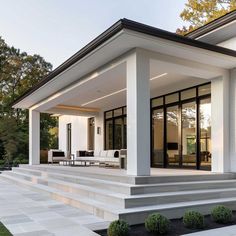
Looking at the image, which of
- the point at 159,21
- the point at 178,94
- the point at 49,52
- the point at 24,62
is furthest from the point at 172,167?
the point at 49,52

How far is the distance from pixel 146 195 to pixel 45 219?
206 centimetres

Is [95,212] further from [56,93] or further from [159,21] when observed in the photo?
[159,21]

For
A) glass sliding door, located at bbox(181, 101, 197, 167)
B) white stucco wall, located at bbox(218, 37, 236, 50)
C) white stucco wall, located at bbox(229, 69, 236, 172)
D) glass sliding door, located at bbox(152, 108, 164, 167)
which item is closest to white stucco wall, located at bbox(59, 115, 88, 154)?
glass sliding door, located at bbox(152, 108, 164, 167)

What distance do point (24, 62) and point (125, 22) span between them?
2579 centimetres

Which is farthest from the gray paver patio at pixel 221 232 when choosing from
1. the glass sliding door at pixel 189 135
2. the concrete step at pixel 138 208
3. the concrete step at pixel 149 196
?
the glass sliding door at pixel 189 135

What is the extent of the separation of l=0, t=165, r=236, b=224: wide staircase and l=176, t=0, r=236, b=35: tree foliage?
43.9 feet

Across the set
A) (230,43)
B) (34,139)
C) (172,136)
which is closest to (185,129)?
(172,136)

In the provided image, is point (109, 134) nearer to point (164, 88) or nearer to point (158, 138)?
point (158, 138)

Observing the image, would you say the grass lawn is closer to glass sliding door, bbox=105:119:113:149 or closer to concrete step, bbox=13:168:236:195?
concrete step, bbox=13:168:236:195

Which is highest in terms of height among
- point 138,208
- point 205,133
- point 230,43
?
point 230,43

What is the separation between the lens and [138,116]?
7.11m

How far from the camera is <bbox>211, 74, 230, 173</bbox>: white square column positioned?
8.59 m

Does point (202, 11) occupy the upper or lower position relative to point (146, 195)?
upper

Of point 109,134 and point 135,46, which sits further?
point 109,134
